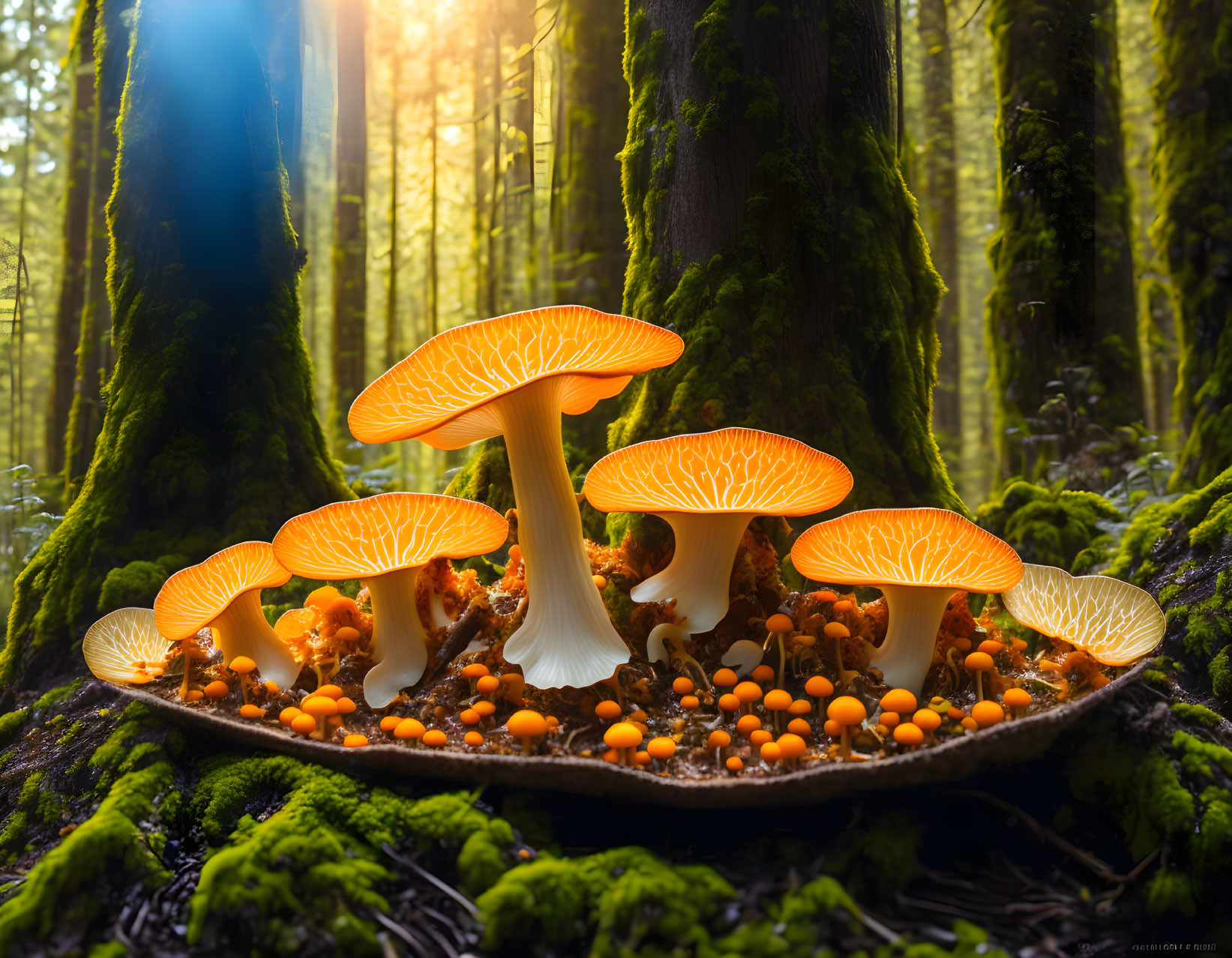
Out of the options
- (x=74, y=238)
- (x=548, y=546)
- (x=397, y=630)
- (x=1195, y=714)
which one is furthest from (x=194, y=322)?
(x=74, y=238)

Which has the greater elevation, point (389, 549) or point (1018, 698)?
point (389, 549)

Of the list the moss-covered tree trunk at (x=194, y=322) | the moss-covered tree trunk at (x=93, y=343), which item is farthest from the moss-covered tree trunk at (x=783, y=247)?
the moss-covered tree trunk at (x=93, y=343)

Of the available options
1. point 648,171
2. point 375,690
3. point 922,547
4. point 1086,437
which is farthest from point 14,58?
point 1086,437

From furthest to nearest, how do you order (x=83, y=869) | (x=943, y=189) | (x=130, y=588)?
(x=943, y=189), (x=130, y=588), (x=83, y=869)

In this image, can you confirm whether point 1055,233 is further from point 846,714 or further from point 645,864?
point 645,864

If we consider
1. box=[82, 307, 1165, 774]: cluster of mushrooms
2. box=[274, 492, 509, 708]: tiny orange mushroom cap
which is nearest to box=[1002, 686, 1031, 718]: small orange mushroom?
box=[82, 307, 1165, 774]: cluster of mushrooms

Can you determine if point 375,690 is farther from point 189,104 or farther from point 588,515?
point 189,104

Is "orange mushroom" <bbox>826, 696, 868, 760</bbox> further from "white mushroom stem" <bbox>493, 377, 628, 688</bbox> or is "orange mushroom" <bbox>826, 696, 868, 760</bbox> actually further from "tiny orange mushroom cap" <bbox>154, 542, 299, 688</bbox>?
"tiny orange mushroom cap" <bbox>154, 542, 299, 688</bbox>

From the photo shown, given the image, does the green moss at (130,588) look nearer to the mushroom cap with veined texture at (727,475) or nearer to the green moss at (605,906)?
the mushroom cap with veined texture at (727,475)
